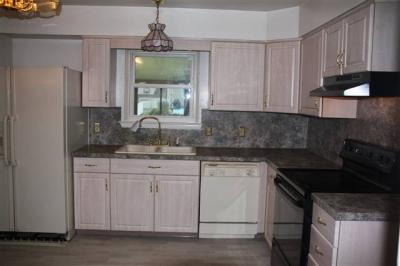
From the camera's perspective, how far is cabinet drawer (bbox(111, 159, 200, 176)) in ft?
A: 11.7

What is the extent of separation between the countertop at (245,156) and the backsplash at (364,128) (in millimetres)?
139

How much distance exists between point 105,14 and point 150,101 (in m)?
1.06

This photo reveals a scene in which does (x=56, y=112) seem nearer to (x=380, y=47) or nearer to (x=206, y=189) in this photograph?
(x=206, y=189)

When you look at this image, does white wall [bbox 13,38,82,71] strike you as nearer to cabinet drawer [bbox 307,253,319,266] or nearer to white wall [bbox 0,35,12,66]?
white wall [bbox 0,35,12,66]

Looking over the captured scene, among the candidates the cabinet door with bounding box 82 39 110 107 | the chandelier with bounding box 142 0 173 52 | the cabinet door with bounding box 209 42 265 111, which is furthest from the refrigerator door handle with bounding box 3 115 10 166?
the cabinet door with bounding box 209 42 265 111

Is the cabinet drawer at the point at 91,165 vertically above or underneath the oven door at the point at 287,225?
above

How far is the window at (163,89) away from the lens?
13.5ft

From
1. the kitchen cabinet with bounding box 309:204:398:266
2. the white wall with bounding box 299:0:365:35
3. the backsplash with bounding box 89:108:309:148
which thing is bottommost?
the kitchen cabinet with bounding box 309:204:398:266

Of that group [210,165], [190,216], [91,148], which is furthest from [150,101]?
[190,216]

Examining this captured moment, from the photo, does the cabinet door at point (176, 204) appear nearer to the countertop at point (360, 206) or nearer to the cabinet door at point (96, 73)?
the cabinet door at point (96, 73)

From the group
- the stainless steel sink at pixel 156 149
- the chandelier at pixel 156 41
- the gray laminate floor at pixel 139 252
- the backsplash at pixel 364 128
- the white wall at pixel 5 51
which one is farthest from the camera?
the stainless steel sink at pixel 156 149

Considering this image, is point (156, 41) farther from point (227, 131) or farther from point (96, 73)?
point (227, 131)

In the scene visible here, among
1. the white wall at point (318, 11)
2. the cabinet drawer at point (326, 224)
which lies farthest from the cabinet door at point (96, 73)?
the cabinet drawer at point (326, 224)

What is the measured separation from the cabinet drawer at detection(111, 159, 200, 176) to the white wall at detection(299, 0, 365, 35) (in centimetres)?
168
